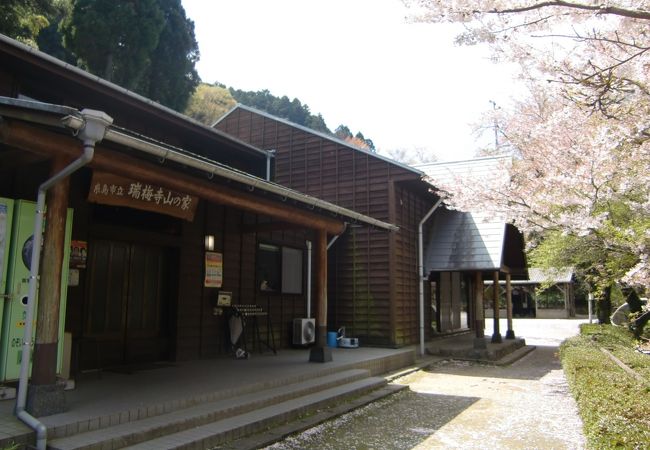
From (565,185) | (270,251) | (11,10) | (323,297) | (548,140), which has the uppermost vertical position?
(11,10)

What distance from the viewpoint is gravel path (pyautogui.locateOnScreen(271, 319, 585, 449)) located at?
5266 millimetres

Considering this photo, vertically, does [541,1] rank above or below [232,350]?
above

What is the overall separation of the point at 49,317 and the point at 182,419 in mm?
1549

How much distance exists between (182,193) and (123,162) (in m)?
1.18

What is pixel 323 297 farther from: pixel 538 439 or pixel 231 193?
pixel 538 439

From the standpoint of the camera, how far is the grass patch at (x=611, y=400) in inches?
159

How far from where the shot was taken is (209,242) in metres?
8.48

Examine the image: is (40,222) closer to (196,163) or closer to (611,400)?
(196,163)

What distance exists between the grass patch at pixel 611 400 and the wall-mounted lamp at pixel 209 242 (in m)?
5.76

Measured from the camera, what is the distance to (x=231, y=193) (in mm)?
6230

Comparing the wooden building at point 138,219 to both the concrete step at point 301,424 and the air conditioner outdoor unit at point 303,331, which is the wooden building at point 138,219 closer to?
the air conditioner outdoor unit at point 303,331

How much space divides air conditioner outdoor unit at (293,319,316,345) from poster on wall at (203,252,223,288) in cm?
226

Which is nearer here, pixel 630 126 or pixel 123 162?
pixel 123 162

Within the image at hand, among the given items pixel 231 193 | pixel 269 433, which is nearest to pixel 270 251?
pixel 231 193
